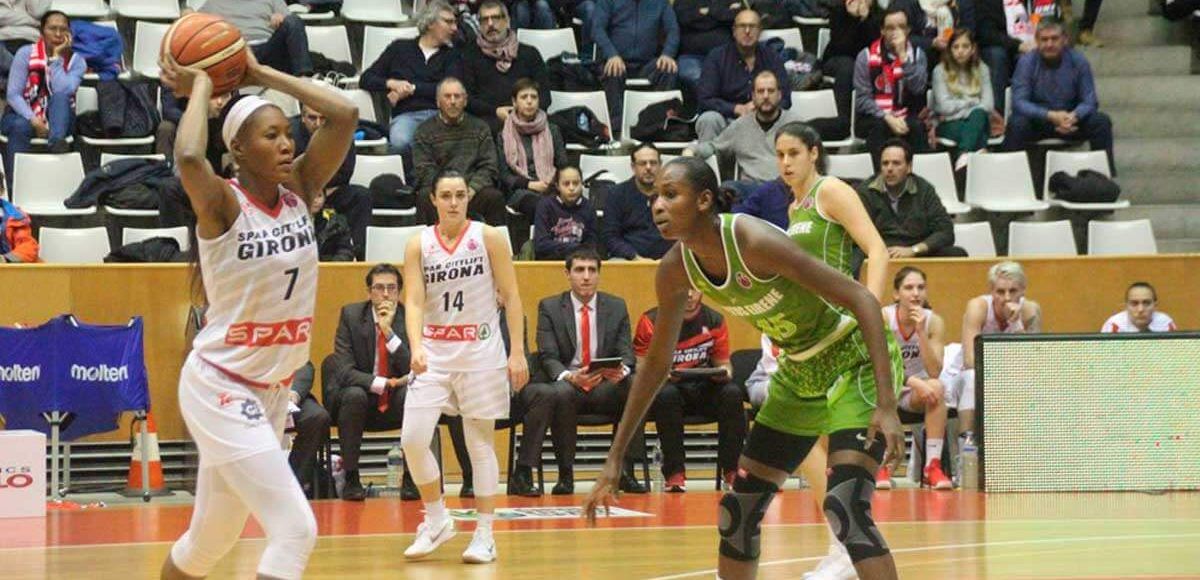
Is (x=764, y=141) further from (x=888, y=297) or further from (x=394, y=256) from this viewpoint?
(x=394, y=256)

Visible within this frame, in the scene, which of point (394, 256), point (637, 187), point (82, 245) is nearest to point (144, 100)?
point (82, 245)

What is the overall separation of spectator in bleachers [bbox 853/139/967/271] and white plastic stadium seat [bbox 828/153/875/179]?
948mm

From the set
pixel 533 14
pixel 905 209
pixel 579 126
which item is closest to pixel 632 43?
pixel 533 14

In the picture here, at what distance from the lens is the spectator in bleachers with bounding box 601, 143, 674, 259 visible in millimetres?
13414

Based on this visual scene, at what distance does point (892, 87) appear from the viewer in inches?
597

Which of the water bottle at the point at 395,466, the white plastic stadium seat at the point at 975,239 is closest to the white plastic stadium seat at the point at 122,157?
the water bottle at the point at 395,466

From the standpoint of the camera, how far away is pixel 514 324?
29.7 feet

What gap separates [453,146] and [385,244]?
1.02 m

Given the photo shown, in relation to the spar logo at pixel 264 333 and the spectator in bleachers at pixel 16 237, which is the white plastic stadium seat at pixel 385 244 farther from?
the spar logo at pixel 264 333

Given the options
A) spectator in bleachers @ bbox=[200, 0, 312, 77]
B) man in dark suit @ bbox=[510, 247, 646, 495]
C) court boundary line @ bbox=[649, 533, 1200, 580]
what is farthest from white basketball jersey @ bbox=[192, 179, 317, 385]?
spectator in bleachers @ bbox=[200, 0, 312, 77]

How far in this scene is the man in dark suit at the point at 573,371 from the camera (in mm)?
11750

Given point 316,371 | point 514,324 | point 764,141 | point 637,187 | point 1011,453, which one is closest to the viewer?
point 514,324

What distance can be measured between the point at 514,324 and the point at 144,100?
624cm

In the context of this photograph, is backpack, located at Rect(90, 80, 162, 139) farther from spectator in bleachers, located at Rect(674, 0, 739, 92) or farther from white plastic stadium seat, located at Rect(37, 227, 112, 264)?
spectator in bleachers, located at Rect(674, 0, 739, 92)
